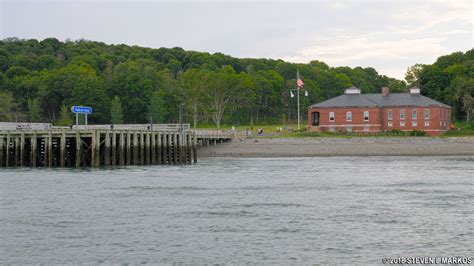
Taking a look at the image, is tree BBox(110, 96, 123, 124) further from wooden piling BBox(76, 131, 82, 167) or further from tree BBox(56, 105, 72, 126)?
wooden piling BBox(76, 131, 82, 167)

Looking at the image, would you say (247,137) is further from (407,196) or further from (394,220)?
(394,220)

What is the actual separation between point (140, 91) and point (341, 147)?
4649 centimetres

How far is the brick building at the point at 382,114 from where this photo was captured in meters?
90.7

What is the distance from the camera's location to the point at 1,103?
99.4m

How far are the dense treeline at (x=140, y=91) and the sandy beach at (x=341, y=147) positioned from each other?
29373mm

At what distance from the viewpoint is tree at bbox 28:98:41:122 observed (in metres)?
103

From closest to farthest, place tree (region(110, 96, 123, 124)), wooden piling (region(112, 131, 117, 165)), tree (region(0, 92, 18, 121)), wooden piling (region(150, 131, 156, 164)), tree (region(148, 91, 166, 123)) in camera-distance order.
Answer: wooden piling (region(112, 131, 117, 165)) < wooden piling (region(150, 131, 156, 164)) < tree (region(0, 92, 18, 121)) < tree (region(110, 96, 123, 124)) < tree (region(148, 91, 166, 123))

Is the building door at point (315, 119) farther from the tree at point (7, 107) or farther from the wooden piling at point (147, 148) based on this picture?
the tree at point (7, 107)

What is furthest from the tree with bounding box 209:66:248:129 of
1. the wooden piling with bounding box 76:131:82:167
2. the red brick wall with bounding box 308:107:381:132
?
the wooden piling with bounding box 76:131:82:167

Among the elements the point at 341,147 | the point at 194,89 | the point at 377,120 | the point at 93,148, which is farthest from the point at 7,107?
the point at 377,120

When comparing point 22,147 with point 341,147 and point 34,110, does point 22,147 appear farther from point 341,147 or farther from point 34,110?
point 34,110

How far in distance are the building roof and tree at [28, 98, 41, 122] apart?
41335 mm

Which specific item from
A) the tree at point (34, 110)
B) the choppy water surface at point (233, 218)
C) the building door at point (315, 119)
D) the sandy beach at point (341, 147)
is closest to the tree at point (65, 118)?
the tree at point (34, 110)

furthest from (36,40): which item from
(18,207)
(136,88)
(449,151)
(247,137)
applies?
(18,207)
